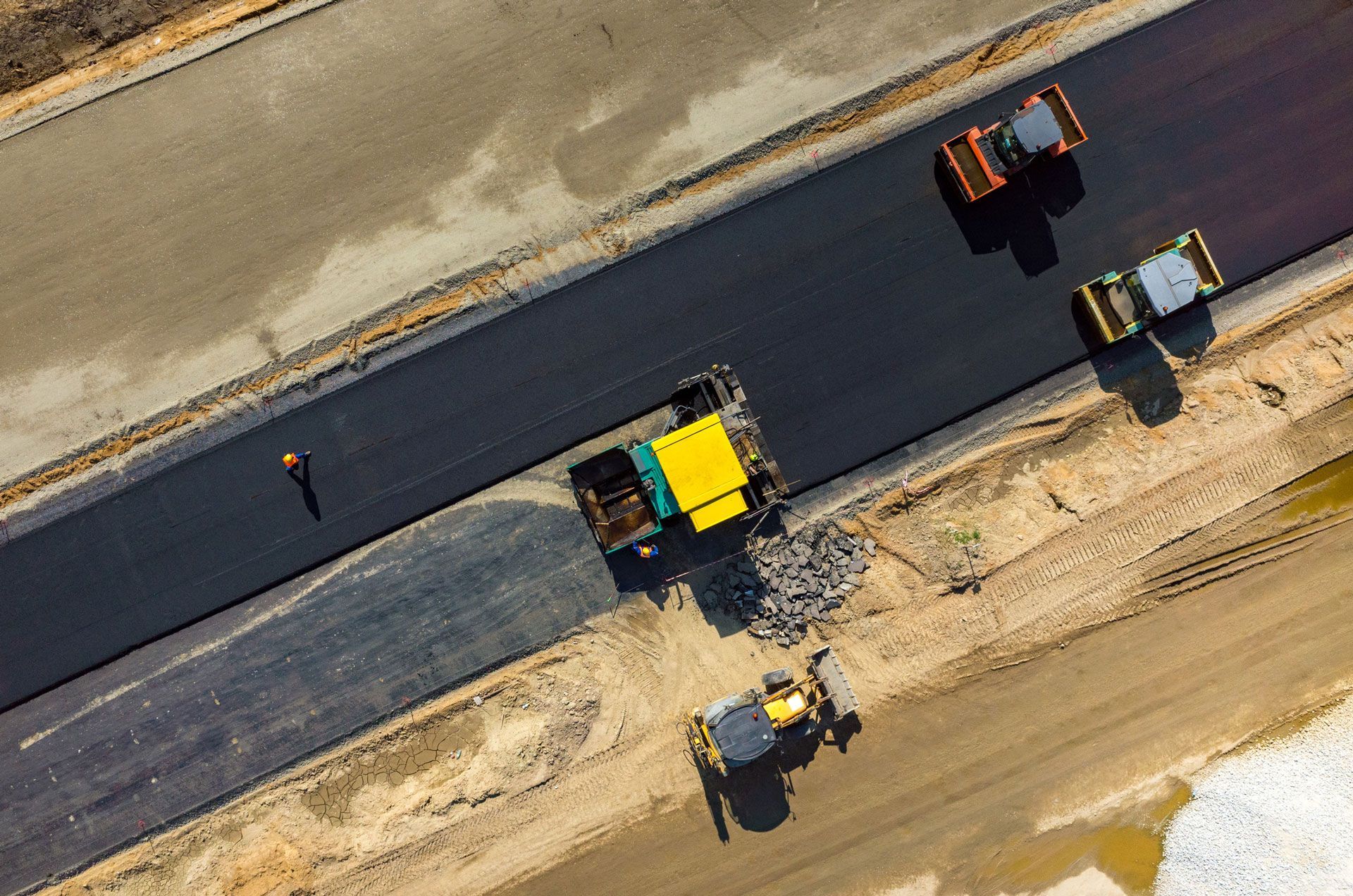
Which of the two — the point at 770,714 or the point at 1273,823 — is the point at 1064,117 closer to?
the point at 770,714

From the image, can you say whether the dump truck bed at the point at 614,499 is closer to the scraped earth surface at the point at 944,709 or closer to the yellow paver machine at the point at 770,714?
the scraped earth surface at the point at 944,709

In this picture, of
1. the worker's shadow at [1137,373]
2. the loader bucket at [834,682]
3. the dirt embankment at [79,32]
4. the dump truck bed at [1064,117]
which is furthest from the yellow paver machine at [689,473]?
the dirt embankment at [79,32]

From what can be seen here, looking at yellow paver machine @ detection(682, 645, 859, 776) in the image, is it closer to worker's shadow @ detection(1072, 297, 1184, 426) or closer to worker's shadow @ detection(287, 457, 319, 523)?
worker's shadow @ detection(1072, 297, 1184, 426)

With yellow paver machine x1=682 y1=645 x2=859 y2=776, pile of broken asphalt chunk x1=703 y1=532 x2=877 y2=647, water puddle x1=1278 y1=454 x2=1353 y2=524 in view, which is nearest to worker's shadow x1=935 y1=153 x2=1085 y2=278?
pile of broken asphalt chunk x1=703 y1=532 x2=877 y2=647

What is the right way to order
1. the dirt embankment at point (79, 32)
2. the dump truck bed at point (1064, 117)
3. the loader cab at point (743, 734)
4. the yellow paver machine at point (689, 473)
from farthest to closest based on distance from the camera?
the dirt embankment at point (79, 32)
the dump truck bed at point (1064, 117)
the loader cab at point (743, 734)
the yellow paver machine at point (689, 473)

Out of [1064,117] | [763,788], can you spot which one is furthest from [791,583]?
[1064,117]

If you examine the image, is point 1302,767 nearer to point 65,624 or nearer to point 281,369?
point 281,369
